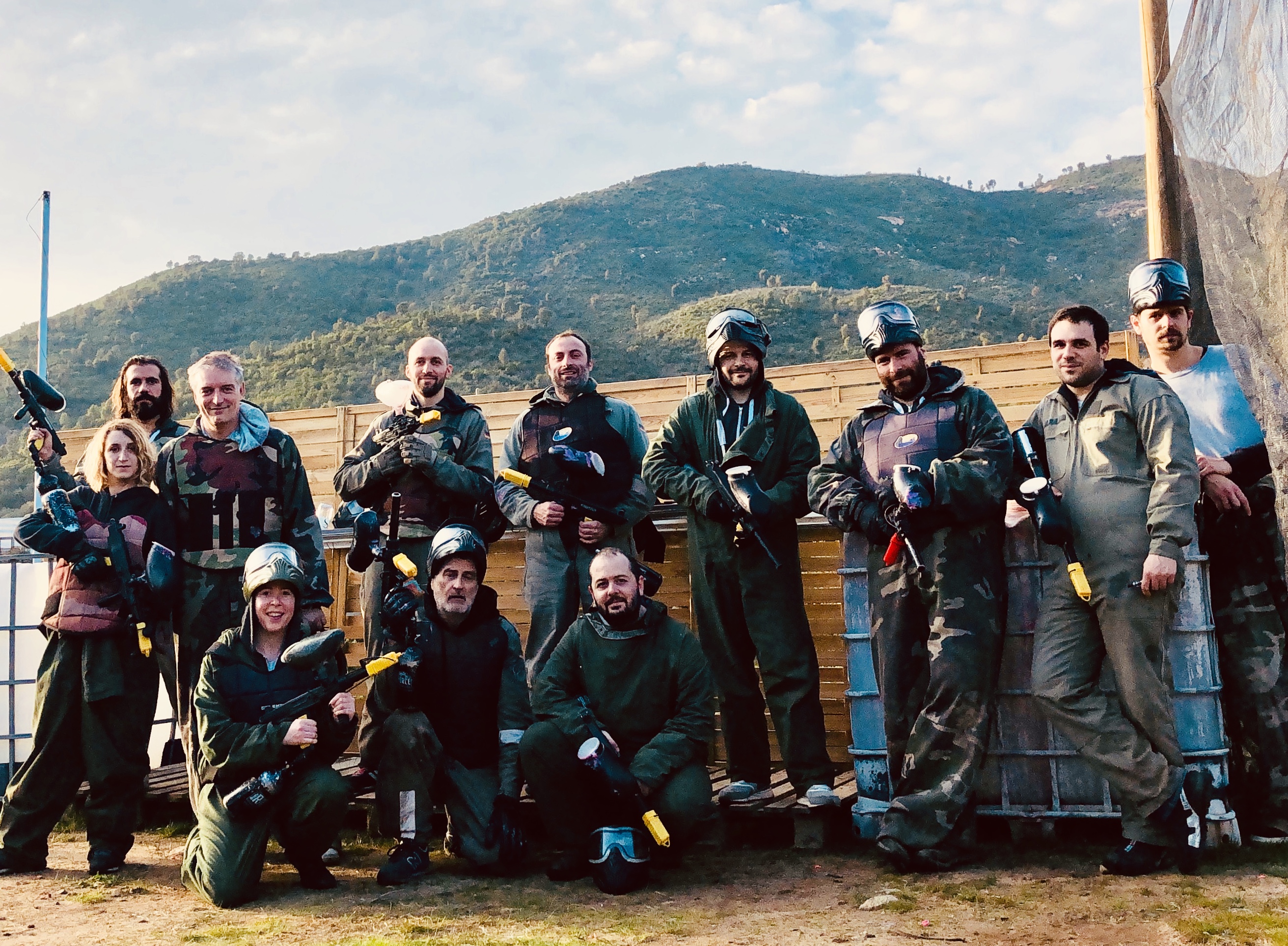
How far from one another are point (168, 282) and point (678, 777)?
65165mm

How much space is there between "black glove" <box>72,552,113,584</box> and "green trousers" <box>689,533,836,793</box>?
2785mm

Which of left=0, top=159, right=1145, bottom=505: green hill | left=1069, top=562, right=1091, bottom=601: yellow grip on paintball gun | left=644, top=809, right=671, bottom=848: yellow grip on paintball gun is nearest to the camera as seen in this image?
left=644, top=809, right=671, bottom=848: yellow grip on paintball gun

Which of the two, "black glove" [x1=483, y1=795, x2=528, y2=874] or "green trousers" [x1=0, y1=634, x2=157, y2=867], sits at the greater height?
"green trousers" [x1=0, y1=634, x2=157, y2=867]

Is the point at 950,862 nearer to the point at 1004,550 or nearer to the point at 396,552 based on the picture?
the point at 1004,550

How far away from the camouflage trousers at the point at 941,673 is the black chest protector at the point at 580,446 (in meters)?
1.68

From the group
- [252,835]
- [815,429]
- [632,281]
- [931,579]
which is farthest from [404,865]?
[632,281]

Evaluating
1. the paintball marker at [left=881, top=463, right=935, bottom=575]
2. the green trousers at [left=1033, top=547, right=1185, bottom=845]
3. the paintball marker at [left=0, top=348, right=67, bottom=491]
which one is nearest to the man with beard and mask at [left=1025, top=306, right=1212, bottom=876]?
the green trousers at [left=1033, top=547, right=1185, bottom=845]

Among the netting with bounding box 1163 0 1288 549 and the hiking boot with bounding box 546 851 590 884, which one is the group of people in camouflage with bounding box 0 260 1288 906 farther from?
the netting with bounding box 1163 0 1288 549

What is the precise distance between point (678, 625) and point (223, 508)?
2.29 meters

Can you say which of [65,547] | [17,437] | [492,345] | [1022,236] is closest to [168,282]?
[17,437]

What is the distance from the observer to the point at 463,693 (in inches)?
196

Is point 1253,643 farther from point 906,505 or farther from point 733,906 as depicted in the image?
point 733,906

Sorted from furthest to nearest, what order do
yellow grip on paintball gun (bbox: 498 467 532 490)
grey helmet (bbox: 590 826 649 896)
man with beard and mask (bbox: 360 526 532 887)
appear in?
yellow grip on paintball gun (bbox: 498 467 532 490) < man with beard and mask (bbox: 360 526 532 887) < grey helmet (bbox: 590 826 649 896)

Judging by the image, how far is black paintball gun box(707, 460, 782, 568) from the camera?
4.98 meters
